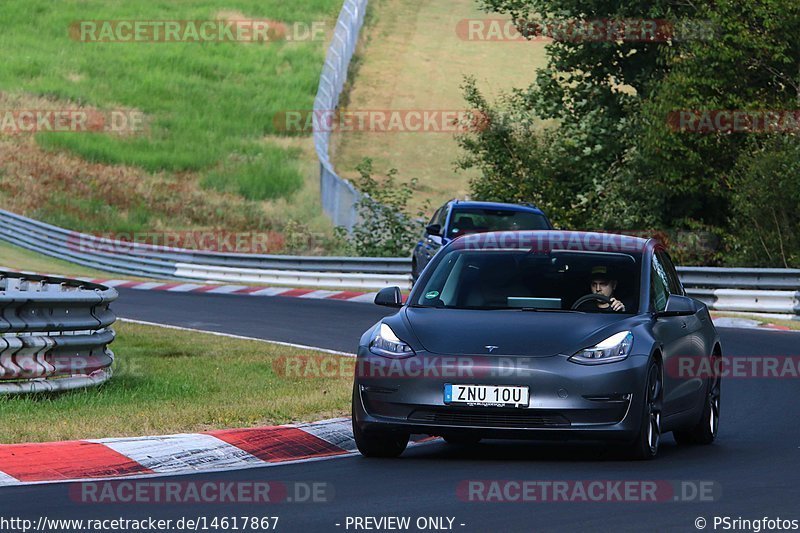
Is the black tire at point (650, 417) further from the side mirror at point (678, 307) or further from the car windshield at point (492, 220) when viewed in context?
the car windshield at point (492, 220)

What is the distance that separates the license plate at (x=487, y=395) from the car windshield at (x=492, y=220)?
57.2 ft

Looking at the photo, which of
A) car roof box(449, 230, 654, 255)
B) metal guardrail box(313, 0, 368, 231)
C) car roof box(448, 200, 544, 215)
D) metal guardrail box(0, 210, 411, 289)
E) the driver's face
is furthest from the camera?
metal guardrail box(313, 0, 368, 231)

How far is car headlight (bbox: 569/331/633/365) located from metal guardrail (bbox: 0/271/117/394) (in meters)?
4.44

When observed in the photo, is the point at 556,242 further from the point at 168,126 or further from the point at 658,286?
the point at 168,126

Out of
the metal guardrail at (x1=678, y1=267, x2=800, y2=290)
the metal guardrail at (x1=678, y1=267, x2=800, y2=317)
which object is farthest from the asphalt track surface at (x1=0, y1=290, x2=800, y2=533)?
the metal guardrail at (x1=678, y1=267, x2=800, y2=290)

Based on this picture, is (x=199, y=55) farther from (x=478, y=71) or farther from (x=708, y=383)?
(x=708, y=383)

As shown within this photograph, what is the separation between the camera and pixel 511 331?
10758 mm

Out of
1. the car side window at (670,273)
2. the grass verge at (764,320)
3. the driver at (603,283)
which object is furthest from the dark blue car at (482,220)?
the driver at (603,283)

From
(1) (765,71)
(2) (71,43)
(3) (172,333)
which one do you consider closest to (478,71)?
(2) (71,43)

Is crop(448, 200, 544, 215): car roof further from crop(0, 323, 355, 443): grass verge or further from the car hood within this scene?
the car hood

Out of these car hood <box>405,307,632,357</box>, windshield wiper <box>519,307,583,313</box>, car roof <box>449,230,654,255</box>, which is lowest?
car hood <box>405,307,632,357</box>

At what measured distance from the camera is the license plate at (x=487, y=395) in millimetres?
10461

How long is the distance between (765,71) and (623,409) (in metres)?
24.5

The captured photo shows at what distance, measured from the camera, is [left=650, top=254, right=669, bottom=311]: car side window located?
461 inches
